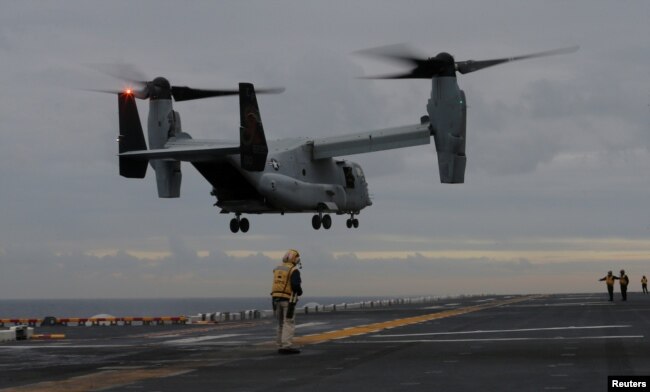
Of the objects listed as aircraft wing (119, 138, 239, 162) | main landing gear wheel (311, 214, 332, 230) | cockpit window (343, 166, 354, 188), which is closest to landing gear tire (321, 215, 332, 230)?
main landing gear wheel (311, 214, 332, 230)

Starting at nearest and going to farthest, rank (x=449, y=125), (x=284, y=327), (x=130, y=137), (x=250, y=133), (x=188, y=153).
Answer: (x=284, y=327), (x=449, y=125), (x=250, y=133), (x=188, y=153), (x=130, y=137)

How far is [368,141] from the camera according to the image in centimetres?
6169

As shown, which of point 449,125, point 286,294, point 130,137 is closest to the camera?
point 286,294

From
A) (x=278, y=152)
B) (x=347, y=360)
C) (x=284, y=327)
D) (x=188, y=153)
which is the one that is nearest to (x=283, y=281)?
(x=284, y=327)

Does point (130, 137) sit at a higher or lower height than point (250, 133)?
higher

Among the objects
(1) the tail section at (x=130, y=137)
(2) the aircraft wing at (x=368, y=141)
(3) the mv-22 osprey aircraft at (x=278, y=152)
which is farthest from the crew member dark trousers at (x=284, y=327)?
(2) the aircraft wing at (x=368, y=141)

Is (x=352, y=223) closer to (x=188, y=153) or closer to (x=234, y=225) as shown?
(x=234, y=225)

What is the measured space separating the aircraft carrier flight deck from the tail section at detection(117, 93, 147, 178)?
61.7 ft

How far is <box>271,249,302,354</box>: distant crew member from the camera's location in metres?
23.6

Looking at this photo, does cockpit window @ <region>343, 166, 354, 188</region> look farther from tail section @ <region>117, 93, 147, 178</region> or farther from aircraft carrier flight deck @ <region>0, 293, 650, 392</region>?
aircraft carrier flight deck @ <region>0, 293, 650, 392</region>

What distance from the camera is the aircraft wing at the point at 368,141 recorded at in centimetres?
5859

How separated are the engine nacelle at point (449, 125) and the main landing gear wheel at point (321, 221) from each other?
1418cm

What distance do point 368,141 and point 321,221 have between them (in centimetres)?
580

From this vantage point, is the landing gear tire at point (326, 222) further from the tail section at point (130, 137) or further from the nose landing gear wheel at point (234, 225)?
the tail section at point (130, 137)
